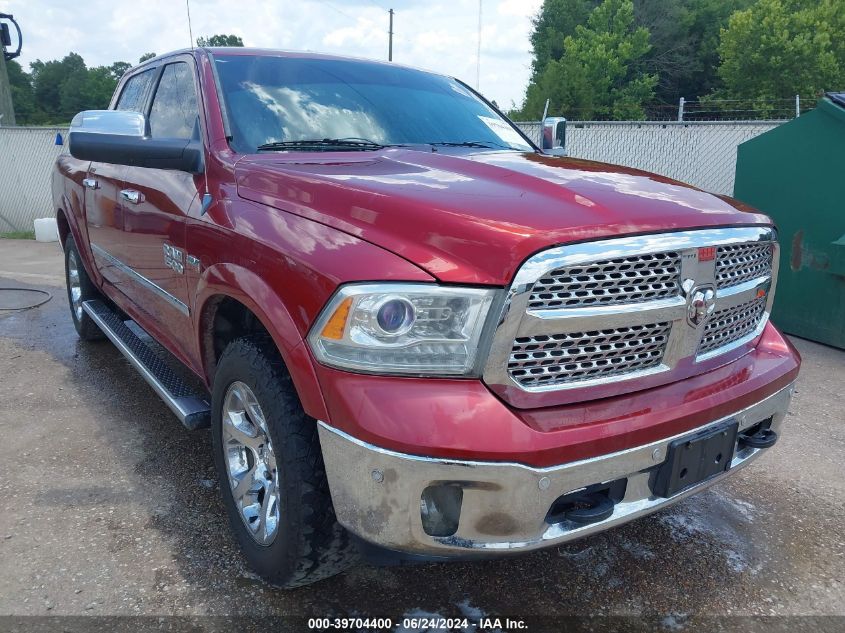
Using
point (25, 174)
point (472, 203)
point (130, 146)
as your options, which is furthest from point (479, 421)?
point (25, 174)

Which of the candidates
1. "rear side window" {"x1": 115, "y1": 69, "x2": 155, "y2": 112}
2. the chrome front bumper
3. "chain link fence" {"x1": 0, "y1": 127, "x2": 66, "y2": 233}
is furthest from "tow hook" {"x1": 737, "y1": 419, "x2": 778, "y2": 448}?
"chain link fence" {"x1": 0, "y1": 127, "x2": 66, "y2": 233}

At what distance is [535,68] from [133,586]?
57.7 metres

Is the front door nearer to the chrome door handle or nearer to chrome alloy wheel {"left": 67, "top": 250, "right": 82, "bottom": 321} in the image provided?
the chrome door handle

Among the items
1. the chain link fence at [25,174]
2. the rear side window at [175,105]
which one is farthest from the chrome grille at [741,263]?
the chain link fence at [25,174]

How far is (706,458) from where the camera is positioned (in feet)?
6.79

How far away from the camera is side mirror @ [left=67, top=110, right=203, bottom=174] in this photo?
2.62 m

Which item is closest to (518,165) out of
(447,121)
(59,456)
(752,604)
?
(447,121)

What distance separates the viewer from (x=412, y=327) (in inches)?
69.6

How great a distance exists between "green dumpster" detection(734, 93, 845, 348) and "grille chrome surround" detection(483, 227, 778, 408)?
12.4 ft

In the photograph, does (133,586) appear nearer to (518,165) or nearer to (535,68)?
(518,165)

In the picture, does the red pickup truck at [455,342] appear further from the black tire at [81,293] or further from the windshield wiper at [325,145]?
the black tire at [81,293]

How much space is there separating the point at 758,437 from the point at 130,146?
252cm

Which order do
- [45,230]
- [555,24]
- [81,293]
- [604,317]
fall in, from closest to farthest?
[604,317], [81,293], [45,230], [555,24]

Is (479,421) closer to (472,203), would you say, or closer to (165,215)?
(472,203)
